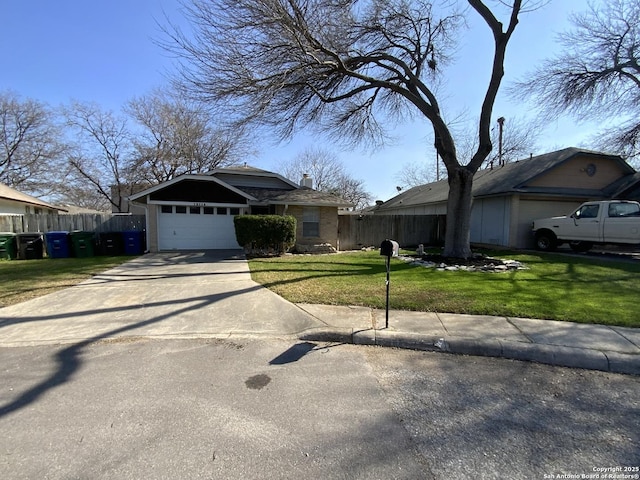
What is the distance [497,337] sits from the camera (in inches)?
172

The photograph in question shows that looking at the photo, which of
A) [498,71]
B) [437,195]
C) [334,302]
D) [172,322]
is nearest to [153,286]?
[172,322]

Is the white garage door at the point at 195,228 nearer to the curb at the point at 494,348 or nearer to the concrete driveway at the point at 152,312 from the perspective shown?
the concrete driveway at the point at 152,312

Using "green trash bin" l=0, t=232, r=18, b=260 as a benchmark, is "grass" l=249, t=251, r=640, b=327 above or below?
below

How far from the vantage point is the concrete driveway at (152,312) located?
482cm

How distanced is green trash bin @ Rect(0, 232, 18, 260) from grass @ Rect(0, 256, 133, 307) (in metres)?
0.83

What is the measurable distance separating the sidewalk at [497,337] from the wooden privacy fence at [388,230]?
38.5 ft

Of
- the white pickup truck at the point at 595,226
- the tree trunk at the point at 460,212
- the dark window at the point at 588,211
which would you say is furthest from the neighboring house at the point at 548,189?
the tree trunk at the point at 460,212

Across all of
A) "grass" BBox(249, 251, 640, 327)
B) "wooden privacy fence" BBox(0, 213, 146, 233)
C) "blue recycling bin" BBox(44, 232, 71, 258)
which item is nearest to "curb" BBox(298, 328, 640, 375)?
"grass" BBox(249, 251, 640, 327)

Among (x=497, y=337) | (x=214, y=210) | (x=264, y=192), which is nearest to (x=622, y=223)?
(x=497, y=337)

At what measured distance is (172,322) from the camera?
5.23m

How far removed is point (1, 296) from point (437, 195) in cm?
2186

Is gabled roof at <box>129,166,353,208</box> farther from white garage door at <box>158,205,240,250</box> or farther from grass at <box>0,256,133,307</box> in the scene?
grass at <box>0,256,133,307</box>

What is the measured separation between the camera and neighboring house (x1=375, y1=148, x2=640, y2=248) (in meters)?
15.3

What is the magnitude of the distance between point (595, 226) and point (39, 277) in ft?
63.6
